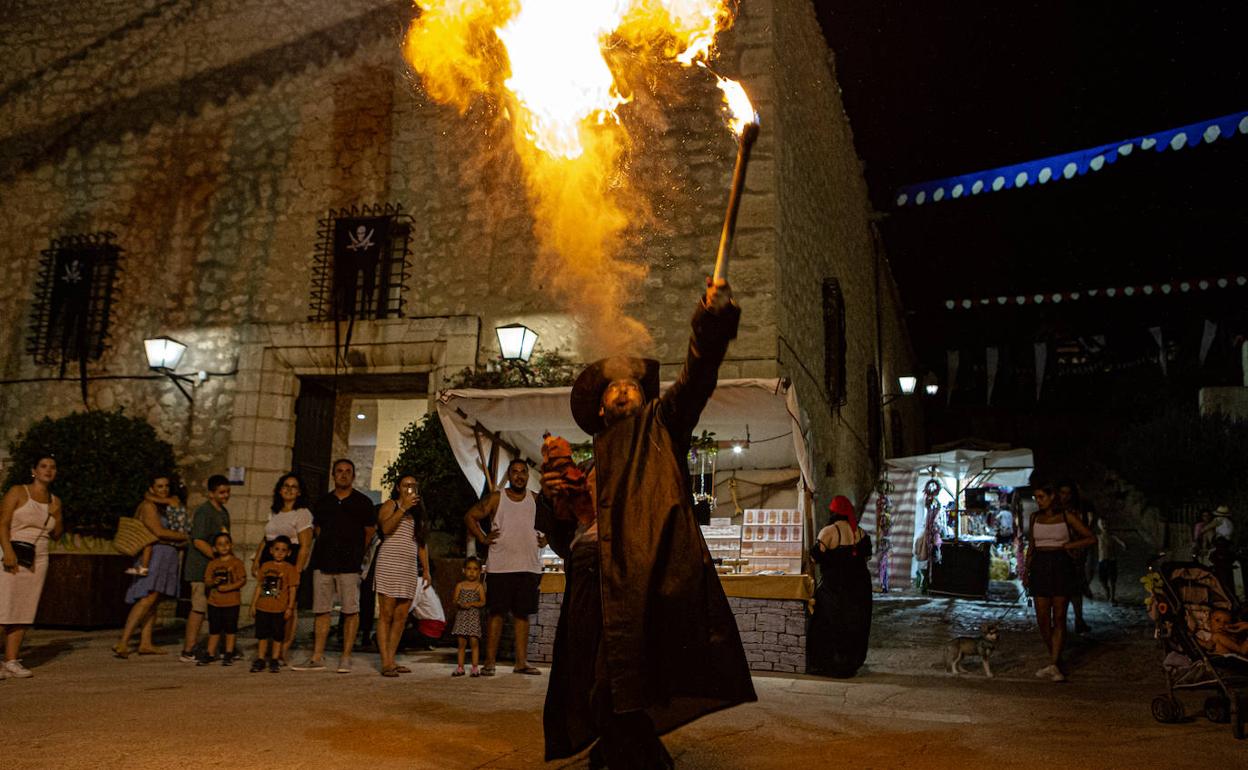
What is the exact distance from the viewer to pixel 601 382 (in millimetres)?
3471

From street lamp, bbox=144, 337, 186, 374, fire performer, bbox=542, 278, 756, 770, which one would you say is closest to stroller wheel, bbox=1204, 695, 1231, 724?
fire performer, bbox=542, 278, 756, 770

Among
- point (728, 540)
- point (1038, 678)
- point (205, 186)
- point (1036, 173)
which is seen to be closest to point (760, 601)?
point (728, 540)

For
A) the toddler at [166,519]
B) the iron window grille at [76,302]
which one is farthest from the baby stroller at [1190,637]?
the iron window grille at [76,302]

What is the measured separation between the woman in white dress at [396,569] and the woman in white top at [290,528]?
0.79 meters

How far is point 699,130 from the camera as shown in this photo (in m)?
10.6

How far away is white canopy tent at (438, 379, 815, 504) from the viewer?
838 cm

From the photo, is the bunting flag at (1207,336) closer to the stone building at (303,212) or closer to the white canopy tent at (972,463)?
the white canopy tent at (972,463)

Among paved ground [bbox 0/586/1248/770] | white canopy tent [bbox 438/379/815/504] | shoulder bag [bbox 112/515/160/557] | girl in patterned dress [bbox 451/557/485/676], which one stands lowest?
paved ground [bbox 0/586/1248/770]

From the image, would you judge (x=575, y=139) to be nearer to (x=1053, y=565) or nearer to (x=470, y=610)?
(x=470, y=610)

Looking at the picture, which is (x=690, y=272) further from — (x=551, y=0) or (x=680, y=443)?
(x=680, y=443)

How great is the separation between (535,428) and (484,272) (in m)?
2.68

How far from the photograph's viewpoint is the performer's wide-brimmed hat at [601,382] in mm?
3445

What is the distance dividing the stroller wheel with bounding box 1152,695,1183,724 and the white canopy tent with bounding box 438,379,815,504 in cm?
328

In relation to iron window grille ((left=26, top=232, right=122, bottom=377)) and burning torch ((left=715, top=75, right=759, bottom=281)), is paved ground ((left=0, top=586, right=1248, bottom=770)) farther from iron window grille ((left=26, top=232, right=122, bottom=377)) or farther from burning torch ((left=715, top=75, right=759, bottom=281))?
iron window grille ((left=26, top=232, right=122, bottom=377))
